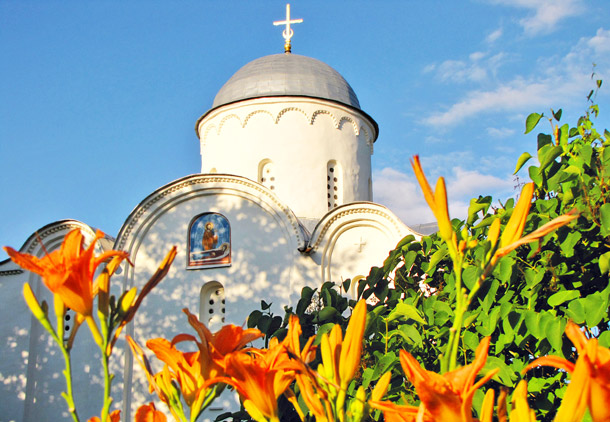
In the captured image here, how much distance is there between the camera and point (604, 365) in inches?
41.1

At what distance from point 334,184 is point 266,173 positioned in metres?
1.37

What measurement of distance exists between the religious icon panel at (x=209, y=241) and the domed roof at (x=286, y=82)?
121 inches

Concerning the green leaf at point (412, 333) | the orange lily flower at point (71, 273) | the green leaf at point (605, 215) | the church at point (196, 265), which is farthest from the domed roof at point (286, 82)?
the orange lily flower at point (71, 273)

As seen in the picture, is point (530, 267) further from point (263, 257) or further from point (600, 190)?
point (263, 257)

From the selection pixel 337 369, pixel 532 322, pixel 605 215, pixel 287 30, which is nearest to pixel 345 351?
pixel 337 369

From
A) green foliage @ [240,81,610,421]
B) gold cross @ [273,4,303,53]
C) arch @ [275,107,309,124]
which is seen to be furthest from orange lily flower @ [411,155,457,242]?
gold cross @ [273,4,303,53]

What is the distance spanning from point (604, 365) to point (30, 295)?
3.68 feet

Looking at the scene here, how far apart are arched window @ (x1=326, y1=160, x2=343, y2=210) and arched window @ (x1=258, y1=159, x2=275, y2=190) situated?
110 centimetres

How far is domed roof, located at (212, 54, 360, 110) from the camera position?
12.8 m

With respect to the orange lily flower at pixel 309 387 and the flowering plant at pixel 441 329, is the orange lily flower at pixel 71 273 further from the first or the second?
the orange lily flower at pixel 309 387

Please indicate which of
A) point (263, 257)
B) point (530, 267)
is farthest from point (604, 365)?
point (263, 257)

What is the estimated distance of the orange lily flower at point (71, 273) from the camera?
4.01ft

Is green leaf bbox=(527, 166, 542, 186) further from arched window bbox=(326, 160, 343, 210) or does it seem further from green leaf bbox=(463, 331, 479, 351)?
arched window bbox=(326, 160, 343, 210)

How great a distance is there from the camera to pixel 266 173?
40.9ft
